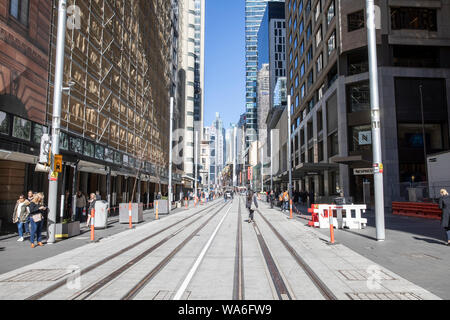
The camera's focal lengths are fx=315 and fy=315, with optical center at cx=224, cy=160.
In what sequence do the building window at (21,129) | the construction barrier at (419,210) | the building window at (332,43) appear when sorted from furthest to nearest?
the building window at (332,43) → the construction barrier at (419,210) → the building window at (21,129)

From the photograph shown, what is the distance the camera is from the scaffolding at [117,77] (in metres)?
20.3

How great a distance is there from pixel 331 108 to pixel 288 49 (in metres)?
33.7

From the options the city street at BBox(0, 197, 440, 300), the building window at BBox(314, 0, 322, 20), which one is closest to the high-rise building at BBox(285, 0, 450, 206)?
the building window at BBox(314, 0, 322, 20)

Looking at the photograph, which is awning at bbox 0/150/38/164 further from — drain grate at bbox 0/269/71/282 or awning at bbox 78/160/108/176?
drain grate at bbox 0/269/71/282

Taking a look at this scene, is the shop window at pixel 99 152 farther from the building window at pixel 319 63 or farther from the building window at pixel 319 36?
the building window at pixel 319 36

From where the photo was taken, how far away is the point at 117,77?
89.7ft

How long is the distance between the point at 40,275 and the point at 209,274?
3.78 meters

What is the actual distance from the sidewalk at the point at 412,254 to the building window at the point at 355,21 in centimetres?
2603

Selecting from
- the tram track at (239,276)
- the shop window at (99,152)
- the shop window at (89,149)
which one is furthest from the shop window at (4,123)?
the tram track at (239,276)

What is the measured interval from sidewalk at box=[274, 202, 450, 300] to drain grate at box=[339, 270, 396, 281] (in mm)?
382

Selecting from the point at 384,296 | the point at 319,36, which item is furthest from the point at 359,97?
the point at 384,296

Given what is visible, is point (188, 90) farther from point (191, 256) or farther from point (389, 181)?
point (191, 256)

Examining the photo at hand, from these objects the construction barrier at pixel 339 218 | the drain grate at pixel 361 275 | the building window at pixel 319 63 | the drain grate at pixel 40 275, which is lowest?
the drain grate at pixel 40 275

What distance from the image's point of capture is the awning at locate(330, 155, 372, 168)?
26466mm
